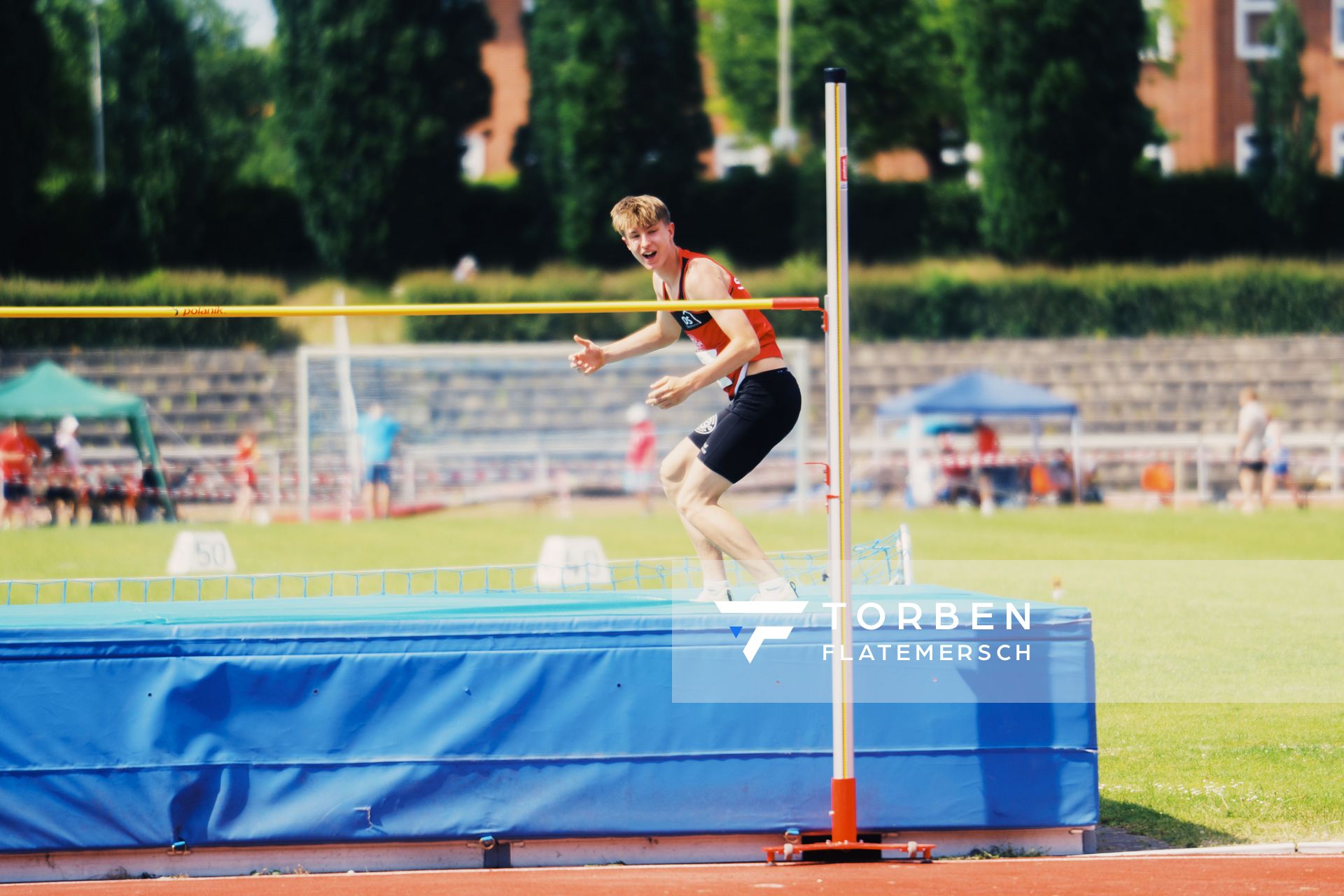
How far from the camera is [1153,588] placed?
12117 millimetres

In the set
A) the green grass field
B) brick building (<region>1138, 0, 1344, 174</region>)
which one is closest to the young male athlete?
the green grass field

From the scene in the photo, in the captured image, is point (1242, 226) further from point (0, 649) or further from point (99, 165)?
point (0, 649)

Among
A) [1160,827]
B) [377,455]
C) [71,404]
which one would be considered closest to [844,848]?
[1160,827]

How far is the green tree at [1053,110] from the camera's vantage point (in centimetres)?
3064

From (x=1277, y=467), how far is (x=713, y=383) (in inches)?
826

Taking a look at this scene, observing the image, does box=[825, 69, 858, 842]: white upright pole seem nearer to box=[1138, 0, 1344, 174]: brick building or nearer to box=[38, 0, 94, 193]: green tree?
box=[38, 0, 94, 193]: green tree

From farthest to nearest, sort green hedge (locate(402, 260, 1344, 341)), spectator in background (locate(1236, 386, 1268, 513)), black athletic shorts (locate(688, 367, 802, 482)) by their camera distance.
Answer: green hedge (locate(402, 260, 1344, 341)) < spectator in background (locate(1236, 386, 1268, 513)) < black athletic shorts (locate(688, 367, 802, 482))

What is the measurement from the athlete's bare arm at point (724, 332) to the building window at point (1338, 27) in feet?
131

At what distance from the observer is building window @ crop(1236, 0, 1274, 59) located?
133 feet

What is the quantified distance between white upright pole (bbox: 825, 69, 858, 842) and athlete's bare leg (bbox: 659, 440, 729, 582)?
850 mm

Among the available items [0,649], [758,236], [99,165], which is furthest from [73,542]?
[99,165]

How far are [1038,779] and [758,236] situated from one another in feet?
95.3

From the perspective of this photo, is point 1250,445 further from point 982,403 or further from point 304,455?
point 304,455

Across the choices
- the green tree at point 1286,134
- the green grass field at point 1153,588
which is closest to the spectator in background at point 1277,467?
the green grass field at point 1153,588
